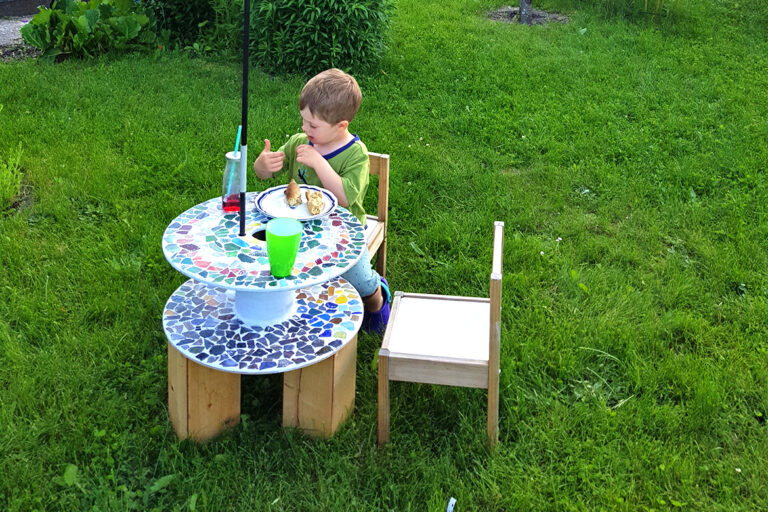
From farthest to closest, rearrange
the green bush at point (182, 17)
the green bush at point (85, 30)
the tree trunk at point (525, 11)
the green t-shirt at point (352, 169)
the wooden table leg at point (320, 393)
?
the tree trunk at point (525, 11)
the green bush at point (182, 17)
the green bush at point (85, 30)
the green t-shirt at point (352, 169)
the wooden table leg at point (320, 393)

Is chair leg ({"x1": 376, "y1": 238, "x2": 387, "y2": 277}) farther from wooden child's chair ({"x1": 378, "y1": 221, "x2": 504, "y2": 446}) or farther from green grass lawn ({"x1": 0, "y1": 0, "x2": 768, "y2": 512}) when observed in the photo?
wooden child's chair ({"x1": 378, "y1": 221, "x2": 504, "y2": 446})

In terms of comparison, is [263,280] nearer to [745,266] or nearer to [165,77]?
[745,266]

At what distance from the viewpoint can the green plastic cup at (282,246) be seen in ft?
7.92

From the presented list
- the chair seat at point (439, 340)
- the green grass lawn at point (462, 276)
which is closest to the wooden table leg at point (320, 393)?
the green grass lawn at point (462, 276)

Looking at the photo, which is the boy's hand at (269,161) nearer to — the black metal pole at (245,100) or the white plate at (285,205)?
the white plate at (285,205)

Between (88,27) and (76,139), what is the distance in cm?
179

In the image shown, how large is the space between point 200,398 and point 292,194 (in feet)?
2.96

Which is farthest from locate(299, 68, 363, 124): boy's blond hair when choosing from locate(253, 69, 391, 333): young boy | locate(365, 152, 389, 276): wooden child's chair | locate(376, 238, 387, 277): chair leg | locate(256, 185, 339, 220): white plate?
locate(376, 238, 387, 277): chair leg

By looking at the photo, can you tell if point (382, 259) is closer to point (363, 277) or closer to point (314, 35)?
point (363, 277)

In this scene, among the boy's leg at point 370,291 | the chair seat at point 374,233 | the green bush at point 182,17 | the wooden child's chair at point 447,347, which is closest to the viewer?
the wooden child's chair at point 447,347

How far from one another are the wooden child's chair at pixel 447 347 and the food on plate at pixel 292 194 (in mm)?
617

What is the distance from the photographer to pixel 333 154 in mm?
3232

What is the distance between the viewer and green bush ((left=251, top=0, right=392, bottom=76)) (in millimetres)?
6082

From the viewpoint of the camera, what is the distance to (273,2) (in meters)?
6.17
